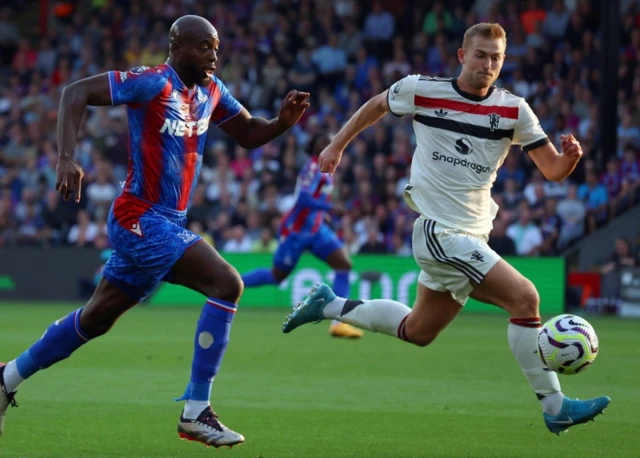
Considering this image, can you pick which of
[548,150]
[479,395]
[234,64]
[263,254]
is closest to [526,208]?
[263,254]

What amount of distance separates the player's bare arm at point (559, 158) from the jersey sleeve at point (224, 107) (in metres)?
1.93

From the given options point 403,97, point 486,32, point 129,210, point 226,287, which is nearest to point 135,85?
point 129,210

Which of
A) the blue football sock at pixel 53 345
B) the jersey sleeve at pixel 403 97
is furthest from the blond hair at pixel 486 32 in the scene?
the blue football sock at pixel 53 345

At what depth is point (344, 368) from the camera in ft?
34.3

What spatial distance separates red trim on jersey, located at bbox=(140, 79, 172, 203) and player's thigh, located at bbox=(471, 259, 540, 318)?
203 centimetres

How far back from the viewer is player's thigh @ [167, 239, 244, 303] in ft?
21.0

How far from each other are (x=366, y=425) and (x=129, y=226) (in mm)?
2096

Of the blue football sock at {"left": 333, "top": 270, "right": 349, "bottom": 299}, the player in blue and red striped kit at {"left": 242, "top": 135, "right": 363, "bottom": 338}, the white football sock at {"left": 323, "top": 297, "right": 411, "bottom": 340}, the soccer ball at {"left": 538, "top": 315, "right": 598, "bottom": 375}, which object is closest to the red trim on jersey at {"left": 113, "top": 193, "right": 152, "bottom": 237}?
the white football sock at {"left": 323, "top": 297, "right": 411, "bottom": 340}

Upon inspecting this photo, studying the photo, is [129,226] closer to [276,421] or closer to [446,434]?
[276,421]

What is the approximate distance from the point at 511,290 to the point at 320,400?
2.41 m

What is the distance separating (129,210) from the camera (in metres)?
6.53

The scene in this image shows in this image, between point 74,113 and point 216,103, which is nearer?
point 74,113

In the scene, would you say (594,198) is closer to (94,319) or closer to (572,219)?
(572,219)

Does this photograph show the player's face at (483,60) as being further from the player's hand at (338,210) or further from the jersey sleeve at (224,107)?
the player's hand at (338,210)
